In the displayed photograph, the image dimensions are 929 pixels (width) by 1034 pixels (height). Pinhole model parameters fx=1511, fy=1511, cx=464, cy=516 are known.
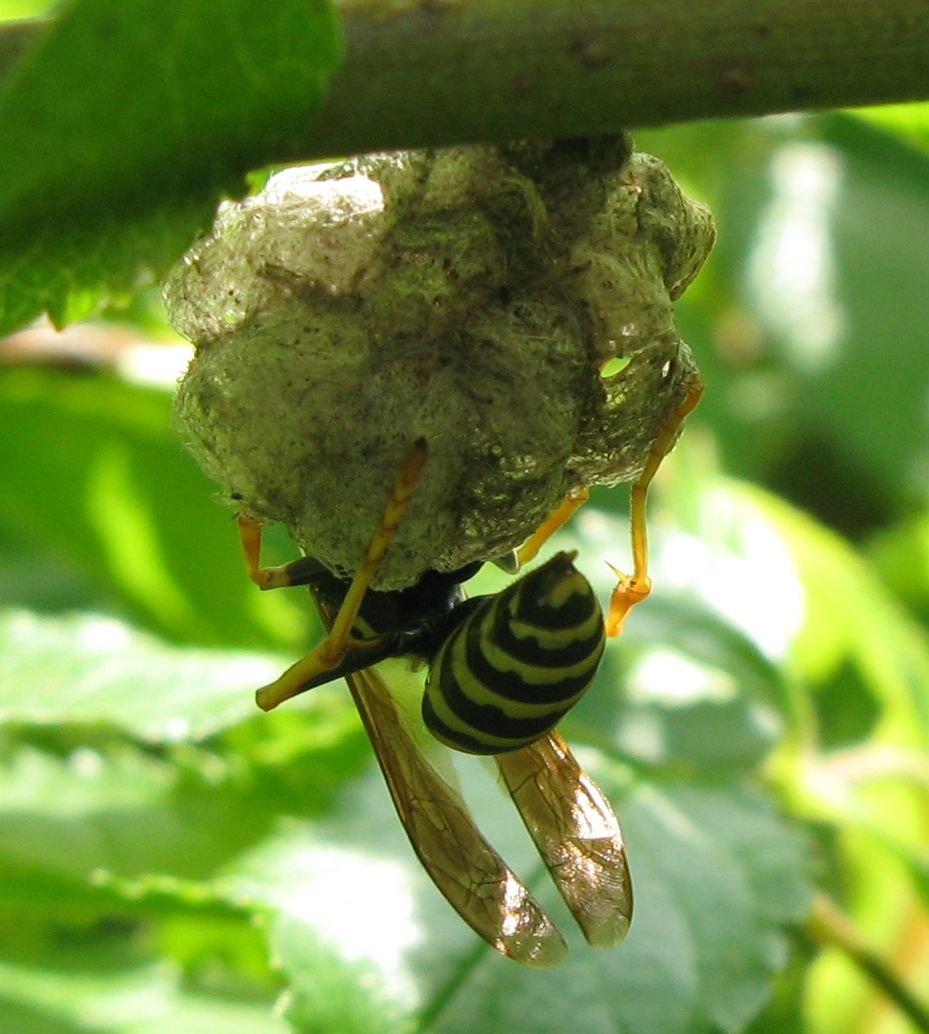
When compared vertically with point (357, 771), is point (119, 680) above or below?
above

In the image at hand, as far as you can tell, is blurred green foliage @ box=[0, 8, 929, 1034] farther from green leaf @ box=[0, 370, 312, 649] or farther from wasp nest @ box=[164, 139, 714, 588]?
wasp nest @ box=[164, 139, 714, 588]

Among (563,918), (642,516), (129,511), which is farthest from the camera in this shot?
(129,511)

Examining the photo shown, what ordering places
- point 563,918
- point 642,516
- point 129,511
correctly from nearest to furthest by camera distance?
1. point 642,516
2. point 563,918
3. point 129,511

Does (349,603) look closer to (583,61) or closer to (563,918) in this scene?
(563,918)

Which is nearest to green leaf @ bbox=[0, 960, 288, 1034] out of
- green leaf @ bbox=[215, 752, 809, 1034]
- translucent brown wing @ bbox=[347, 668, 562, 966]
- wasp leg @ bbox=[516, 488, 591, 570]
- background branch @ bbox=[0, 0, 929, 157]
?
green leaf @ bbox=[215, 752, 809, 1034]

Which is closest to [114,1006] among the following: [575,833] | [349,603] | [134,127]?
[575,833]

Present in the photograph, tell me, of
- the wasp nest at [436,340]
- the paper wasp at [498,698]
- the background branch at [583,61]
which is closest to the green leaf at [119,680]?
the paper wasp at [498,698]
